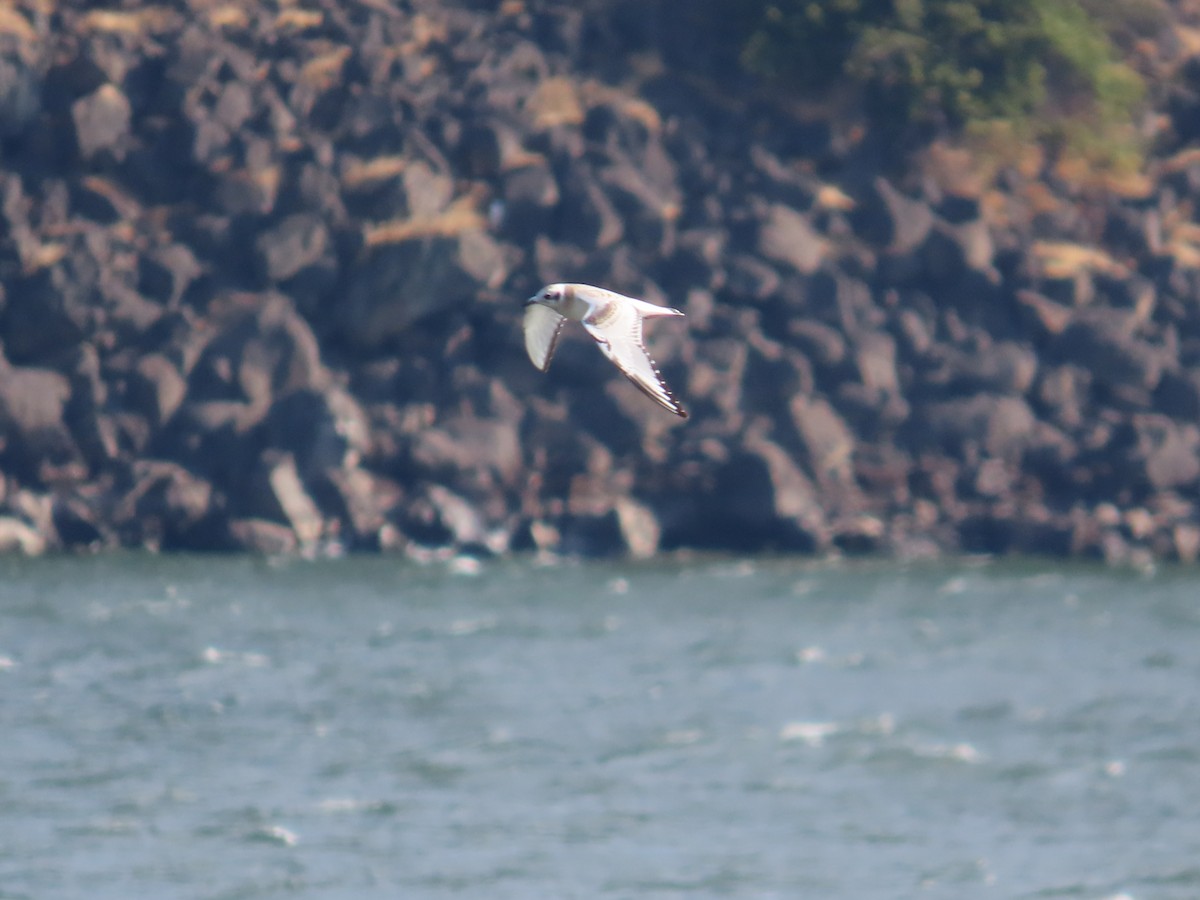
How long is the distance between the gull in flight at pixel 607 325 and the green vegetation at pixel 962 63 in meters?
37.5

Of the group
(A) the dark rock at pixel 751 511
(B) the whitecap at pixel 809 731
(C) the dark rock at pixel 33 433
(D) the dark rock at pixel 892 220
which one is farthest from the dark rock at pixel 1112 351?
(C) the dark rock at pixel 33 433

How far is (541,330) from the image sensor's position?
14.0m

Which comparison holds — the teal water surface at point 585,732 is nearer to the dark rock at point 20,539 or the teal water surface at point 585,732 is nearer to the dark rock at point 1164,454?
the dark rock at point 20,539

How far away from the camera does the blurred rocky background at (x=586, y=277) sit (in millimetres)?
42188

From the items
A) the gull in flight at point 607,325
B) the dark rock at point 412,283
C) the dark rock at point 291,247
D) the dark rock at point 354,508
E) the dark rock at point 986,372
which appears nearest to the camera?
the gull in flight at point 607,325

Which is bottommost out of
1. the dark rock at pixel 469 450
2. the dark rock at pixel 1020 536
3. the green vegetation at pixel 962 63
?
the dark rock at pixel 1020 536

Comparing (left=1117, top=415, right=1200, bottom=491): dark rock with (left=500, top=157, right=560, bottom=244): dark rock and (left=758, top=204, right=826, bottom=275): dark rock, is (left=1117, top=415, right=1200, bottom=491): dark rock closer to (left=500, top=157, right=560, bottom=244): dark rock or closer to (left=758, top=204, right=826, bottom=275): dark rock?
(left=758, top=204, right=826, bottom=275): dark rock

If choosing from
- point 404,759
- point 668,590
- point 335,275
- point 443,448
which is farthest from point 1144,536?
point 404,759

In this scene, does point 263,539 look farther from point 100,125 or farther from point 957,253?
point 957,253

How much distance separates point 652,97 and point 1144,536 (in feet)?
52.2

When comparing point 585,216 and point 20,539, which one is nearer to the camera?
point 20,539

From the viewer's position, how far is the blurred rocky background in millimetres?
42188

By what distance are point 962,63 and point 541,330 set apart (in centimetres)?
3873

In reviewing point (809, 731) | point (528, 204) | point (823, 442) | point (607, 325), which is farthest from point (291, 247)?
point (607, 325)
